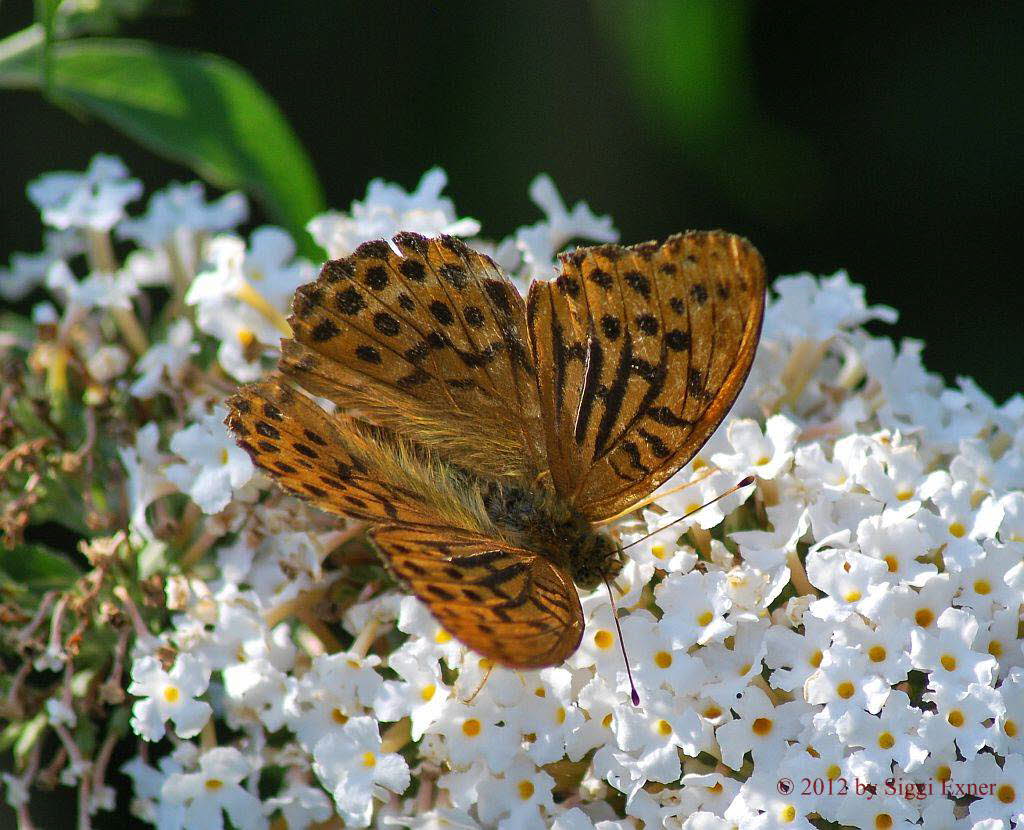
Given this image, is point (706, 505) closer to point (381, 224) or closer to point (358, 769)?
point (358, 769)

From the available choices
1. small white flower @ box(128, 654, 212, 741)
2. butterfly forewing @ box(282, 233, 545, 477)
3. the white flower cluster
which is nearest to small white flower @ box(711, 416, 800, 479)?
the white flower cluster

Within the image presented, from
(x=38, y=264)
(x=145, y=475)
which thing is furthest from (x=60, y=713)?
(x=38, y=264)

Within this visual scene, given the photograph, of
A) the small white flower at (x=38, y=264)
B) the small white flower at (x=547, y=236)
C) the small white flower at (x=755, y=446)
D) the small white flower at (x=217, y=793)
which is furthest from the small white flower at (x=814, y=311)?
the small white flower at (x=38, y=264)

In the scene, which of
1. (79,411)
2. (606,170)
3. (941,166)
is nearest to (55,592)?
(79,411)

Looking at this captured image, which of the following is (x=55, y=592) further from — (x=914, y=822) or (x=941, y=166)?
(x=941, y=166)

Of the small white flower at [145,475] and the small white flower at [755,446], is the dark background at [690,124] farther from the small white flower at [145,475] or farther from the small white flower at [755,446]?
the small white flower at [755,446]
